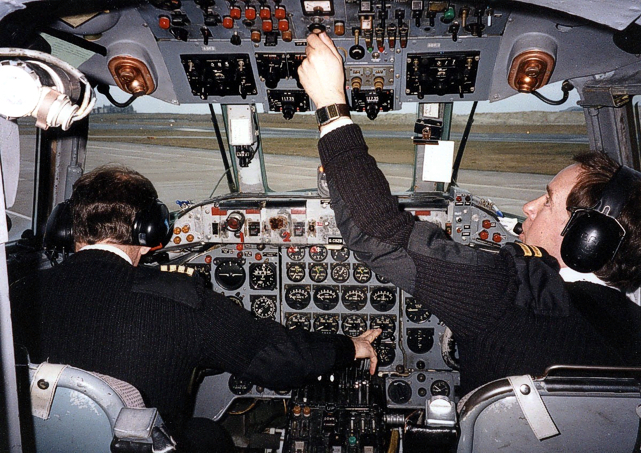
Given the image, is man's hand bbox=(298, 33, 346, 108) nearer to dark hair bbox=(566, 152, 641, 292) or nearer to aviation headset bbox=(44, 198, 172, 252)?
dark hair bbox=(566, 152, 641, 292)

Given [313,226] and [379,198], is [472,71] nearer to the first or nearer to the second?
[313,226]

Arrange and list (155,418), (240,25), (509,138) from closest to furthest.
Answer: (155,418) < (240,25) < (509,138)

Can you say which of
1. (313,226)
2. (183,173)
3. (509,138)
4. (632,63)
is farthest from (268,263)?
(183,173)

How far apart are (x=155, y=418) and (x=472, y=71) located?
2379mm

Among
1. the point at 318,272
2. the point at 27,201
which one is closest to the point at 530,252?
the point at 318,272

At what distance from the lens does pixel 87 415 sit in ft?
3.63

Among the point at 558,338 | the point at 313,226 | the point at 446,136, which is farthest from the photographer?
the point at 446,136

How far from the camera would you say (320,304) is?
3.42 metres

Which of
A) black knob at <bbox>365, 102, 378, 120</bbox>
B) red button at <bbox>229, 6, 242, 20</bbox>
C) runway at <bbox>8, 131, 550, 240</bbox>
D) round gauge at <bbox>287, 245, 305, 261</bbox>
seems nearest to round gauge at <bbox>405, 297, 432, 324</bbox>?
round gauge at <bbox>287, 245, 305, 261</bbox>

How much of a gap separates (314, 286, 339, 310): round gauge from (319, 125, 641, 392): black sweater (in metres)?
2.22

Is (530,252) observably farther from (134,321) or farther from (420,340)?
(420,340)

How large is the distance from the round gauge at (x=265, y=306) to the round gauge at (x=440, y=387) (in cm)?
140

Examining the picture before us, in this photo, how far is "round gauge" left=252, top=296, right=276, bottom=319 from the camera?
3.46 meters

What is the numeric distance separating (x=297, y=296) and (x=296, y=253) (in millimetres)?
358
